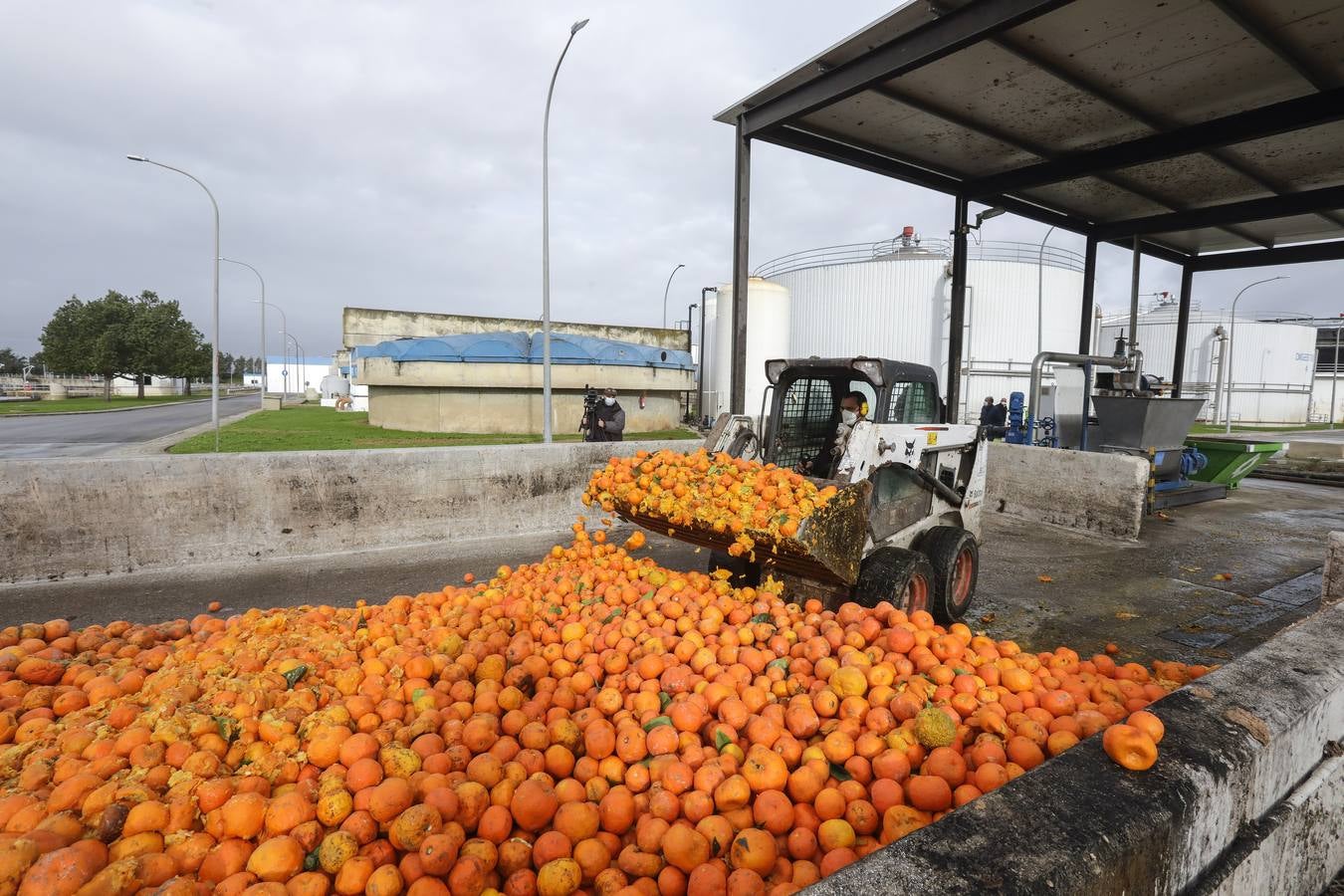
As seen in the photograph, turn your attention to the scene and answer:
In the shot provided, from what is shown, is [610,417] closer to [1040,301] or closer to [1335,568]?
[1335,568]

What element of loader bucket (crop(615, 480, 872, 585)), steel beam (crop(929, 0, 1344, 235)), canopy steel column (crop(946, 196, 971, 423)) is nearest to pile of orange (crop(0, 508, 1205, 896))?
loader bucket (crop(615, 480, 872, 585))

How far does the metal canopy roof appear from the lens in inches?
264

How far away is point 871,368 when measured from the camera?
5680 mm

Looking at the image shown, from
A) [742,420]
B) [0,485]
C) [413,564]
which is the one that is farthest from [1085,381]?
[0,485]

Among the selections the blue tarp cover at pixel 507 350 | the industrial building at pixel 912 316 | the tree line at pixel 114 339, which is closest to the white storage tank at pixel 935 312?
the industrial building at pixel 912 316

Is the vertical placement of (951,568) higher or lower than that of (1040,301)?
lower

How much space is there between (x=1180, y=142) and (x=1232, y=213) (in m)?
5.11

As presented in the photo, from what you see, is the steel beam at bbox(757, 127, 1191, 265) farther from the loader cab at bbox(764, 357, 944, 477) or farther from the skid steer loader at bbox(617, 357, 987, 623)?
the skid steer loader at bbox(617, 357, 987, 623)

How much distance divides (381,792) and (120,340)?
2635 inches

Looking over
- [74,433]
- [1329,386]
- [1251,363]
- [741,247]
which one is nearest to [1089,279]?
[741,247]

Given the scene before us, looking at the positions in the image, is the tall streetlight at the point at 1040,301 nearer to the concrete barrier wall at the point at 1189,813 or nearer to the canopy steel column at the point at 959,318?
the canopy steel column at the point at 959,318

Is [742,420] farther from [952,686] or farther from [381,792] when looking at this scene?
[381,792]

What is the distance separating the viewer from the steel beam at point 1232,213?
11531mm

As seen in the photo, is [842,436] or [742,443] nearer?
[842,436]
